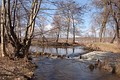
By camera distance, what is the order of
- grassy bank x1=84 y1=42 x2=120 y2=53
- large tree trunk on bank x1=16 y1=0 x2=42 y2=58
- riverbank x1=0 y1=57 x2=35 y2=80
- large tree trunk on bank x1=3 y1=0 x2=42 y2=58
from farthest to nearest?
grassy bank x1=84 y1=42 x2=120 y2=53, large tree trunk on bank x1=16 y1=0 x2=42 y2=58, large tree trunk on bank x1=3 y1=0 x2=42 y2=58, riverbank x1=0 y1=57 x2=35 y2=80

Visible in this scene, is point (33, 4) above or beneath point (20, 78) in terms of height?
above

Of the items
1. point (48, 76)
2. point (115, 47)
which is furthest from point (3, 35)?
point (115, 47)

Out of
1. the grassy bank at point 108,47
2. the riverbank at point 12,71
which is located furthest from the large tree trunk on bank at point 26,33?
the grassy bank at point 108,47

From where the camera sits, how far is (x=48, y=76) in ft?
51.4

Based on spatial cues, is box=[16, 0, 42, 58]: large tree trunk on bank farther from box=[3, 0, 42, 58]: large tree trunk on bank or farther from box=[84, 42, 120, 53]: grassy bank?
box=[84, 42, 120, 53]: grassy bank

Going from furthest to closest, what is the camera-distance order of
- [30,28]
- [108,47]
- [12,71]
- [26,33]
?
[108,47] < [30,28] < [26,33] < [12,71]

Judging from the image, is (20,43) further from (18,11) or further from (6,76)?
(6,76)

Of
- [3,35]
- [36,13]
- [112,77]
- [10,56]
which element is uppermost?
[36,13]

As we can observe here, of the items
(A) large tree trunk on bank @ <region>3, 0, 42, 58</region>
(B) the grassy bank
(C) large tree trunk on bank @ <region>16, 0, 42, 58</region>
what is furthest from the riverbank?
(B) the grassy bank

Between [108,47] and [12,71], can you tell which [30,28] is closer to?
[12,71]

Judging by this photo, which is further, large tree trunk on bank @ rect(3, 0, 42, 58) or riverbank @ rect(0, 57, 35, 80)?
large tree trunk on bank @ rect(3, 0, 42, 58)

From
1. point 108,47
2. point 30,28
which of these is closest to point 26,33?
point 30,28

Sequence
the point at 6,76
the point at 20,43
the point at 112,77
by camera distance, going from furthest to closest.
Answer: the point at 20,43
the point at 112,77
the point at 6,76

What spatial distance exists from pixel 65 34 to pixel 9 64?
180ft
